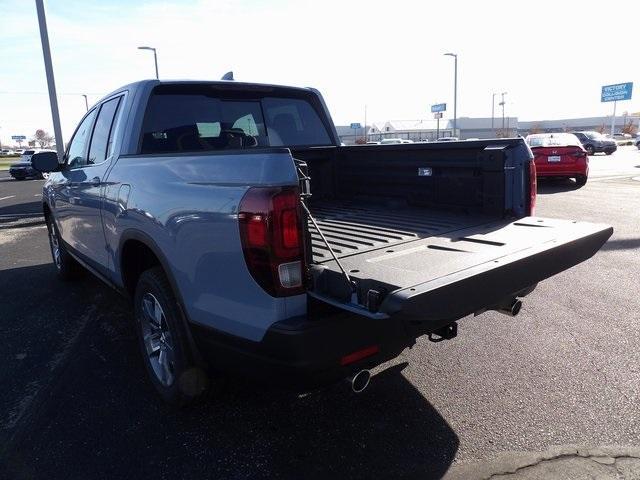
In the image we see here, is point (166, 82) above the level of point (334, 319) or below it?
above

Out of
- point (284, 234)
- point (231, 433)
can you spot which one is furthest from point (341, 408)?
point (284, 234)

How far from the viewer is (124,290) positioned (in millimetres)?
3637

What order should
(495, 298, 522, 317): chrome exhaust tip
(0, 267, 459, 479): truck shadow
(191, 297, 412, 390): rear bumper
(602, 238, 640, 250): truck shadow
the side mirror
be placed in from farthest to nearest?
(602, 238, 640, 250): truck shadow → the side mirror → (495, 298, 522, 317): chrome exhaust tip → (0, 267, 459, 479): truck shadow → (191, 297, 412, 390): rear bumper

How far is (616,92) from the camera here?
6431cm

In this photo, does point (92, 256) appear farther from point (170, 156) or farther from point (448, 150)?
point (448, 150)

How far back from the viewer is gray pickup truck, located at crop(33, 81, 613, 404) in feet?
7.02

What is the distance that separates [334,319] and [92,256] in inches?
114

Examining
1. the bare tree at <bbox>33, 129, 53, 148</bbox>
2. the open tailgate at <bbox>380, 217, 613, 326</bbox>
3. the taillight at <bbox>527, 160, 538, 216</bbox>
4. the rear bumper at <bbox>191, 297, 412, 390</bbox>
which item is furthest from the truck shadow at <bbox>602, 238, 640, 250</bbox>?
the bare tree at <bbox>33, 129, 53, 148</bbox>

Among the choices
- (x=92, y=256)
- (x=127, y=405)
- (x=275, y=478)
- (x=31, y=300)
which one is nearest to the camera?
(x=275, y=478)

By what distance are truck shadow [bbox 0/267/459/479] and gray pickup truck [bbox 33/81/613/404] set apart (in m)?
0.25

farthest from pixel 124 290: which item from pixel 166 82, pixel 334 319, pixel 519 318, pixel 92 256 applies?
pixel 519 318

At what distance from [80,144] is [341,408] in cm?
375

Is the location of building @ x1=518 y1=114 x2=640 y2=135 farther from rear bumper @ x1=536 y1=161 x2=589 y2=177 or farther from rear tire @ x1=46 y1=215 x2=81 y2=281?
rear tire @ x1=46 y1=215 x2=81 y2=281

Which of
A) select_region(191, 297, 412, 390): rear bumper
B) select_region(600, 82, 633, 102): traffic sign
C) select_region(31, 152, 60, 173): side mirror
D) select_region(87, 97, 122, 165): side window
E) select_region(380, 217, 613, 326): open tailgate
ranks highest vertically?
select_region(600, 82, 633, 102): traffic sign
